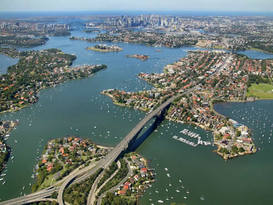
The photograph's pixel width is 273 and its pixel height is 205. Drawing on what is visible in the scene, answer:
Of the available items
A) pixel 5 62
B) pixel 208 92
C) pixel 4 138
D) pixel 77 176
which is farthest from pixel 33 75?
pixel 208 92

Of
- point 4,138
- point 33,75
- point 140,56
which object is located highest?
point 140,56

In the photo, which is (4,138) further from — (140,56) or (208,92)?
(140,56)

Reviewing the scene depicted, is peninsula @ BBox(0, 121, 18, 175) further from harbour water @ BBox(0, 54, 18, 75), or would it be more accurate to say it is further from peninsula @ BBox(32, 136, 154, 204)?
harbour water @ BBox(0, 54, 18, 75)

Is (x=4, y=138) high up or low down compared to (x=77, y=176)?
down

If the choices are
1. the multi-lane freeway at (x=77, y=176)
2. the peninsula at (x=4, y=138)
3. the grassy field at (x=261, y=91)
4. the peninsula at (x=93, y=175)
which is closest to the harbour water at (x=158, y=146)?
the peninsula at (x=4, y=138)

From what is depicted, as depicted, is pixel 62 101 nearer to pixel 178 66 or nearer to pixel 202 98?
pixel 202 98

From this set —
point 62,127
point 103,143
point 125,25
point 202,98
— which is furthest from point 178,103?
point 125,25

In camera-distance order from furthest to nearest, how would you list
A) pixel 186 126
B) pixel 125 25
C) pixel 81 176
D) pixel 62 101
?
pixel 125 25
pixel 62 101
pixel 186 126
pixel 81 176
